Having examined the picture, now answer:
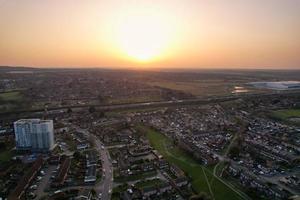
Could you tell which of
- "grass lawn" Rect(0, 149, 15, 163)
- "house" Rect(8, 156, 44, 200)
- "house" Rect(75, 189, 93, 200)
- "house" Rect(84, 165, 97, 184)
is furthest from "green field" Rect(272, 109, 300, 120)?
"grass lawn" Rect(0, 149, 15, 163)

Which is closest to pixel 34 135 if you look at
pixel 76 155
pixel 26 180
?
pixel 76 155

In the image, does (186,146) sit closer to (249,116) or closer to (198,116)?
(198,116)

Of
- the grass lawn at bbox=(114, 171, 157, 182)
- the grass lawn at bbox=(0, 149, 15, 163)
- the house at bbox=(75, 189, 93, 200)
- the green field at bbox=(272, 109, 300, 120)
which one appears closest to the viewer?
the house at bbox=(75, 189, 93, 200)

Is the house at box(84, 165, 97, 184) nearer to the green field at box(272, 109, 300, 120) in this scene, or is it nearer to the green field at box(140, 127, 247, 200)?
the green field at box(140, 127, 247, 200)

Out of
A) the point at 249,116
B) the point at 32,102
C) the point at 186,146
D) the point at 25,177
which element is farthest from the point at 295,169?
the point at 32,102

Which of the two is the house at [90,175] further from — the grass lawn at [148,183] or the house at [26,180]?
the house at [26,180]

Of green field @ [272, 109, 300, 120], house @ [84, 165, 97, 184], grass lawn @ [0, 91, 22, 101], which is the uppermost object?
grass lawn @ [0, 91, 22, 101]

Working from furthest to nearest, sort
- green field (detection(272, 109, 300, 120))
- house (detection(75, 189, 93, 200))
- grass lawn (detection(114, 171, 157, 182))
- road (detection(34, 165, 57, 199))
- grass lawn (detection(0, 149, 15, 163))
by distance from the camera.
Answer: green field (detection(272, 109, 300, 120))
grass lawn (detection(0, 149, 15, 163))
grass lawn (detection(114, 171, 157, 182))
road (detection(34, 165, 57, 199))
house (detection(75, 189, 93, 200))

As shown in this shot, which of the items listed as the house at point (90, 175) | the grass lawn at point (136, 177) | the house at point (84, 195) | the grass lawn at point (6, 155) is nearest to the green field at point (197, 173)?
the grass lawn at point (136, 177)
